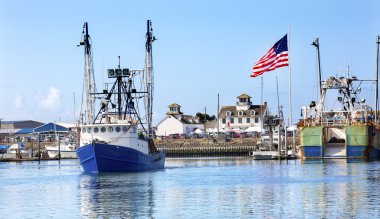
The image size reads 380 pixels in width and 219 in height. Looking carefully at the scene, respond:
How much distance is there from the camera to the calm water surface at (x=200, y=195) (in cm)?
4116

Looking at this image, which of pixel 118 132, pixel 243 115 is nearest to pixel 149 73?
pixel 118 132

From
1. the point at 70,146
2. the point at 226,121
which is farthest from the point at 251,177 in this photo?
the point at 226,121

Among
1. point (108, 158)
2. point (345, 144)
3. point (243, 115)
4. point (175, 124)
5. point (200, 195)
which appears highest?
point (243, 115)

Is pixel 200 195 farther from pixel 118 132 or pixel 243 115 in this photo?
pixel 243 115

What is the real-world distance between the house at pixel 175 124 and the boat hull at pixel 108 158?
97125 mm

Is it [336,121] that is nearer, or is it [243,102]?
[336,121]

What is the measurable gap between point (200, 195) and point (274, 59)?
3015cm

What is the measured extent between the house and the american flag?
304 ft

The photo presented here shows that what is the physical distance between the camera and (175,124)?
566ft

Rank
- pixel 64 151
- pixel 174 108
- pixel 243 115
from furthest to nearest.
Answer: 1. pixel 174 108
2. pixel 243 115
3. pixel 64 151

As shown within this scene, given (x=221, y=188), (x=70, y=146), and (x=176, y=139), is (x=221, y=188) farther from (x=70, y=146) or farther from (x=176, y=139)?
(x=176, y=139)

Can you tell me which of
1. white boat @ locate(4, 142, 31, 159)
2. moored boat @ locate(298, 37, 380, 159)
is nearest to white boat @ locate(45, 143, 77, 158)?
white boat @ locate(4, 142, 31, 159)

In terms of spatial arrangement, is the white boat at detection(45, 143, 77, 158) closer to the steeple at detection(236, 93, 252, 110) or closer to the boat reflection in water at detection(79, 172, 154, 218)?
the steeple at detection(236, 93, 252, 110)

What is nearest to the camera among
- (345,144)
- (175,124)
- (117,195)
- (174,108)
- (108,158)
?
(117,195)
